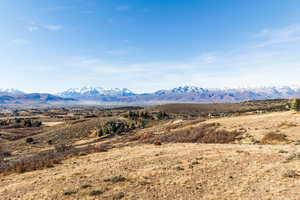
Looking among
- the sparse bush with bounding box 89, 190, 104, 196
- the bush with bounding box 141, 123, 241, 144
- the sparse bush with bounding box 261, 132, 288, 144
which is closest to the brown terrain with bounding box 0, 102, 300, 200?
the sparse bush with bounding box 89, 190, 104, 196

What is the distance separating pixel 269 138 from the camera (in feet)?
79.3

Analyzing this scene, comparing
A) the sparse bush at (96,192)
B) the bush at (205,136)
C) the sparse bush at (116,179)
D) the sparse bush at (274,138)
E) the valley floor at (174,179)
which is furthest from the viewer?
the bush at (205,136)

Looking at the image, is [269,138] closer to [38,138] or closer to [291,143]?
[291,143]

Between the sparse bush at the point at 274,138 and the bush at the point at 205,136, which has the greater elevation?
the sparse bush at the point at 274,138

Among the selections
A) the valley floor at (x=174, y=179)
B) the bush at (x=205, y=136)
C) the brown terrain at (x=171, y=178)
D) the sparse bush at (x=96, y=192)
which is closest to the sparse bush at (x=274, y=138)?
the brown terrain at (x=171, y=178)

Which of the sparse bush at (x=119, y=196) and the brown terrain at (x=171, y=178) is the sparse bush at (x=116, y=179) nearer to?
the brown terrain at (x=171, y=178)

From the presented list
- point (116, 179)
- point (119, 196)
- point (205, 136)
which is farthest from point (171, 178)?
point (205, 136)

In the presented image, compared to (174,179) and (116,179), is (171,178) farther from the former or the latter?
(116,179)

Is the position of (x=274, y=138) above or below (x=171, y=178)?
above

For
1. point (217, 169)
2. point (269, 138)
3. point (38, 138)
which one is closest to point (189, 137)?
point (269, 138)

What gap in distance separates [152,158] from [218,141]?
41.7ft

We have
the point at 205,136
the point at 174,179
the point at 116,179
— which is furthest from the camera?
the point at 205,136

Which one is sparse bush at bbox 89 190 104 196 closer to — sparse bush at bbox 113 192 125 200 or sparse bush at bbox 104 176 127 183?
sparse bush at bbox 113 192 125 200

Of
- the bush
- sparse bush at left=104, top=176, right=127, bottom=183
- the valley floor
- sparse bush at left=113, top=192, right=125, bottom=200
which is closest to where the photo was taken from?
sparse bush at left=113, top=192, right=125, bottom=200
